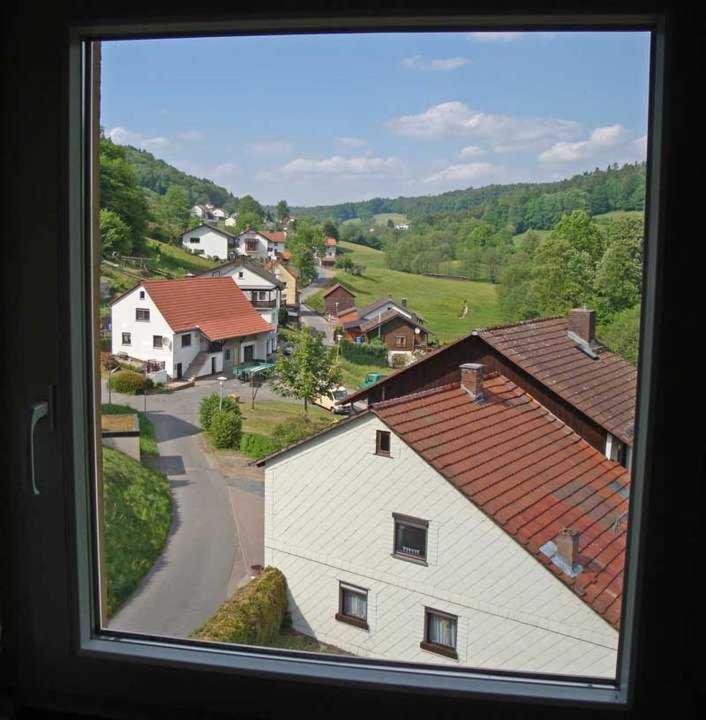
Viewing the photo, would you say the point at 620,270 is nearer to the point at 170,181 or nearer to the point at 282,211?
the point at 282,211

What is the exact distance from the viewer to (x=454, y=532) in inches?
41.3

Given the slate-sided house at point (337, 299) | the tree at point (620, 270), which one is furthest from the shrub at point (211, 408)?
the tree at point (620, 270)

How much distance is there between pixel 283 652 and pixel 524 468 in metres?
0.48

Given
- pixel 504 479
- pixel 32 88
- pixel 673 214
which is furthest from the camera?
pixel 504 479

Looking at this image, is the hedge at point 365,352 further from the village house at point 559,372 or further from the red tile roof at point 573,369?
the red tile roof at point 573,369

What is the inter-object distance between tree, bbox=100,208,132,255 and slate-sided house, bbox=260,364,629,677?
42cm

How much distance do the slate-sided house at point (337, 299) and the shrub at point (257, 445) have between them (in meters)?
0.23

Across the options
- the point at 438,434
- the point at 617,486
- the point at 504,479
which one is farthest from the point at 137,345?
the point at 617,486

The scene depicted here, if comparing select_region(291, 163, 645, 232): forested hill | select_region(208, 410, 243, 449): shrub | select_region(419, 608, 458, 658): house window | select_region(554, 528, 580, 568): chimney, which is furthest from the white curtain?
select_region(291, 163, 645, 232): forested hill

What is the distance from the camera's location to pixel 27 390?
97 centimetres

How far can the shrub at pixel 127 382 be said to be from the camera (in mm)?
1069

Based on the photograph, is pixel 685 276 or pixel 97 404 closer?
pixel 685 276

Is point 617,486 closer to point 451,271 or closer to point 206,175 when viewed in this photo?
point 451,271

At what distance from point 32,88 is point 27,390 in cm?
43
